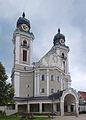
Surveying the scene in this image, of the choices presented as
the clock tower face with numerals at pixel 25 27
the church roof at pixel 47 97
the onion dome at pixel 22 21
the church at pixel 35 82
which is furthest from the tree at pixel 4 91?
the onion dome at pixel 22 21

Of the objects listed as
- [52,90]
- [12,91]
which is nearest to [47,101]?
[52,90]

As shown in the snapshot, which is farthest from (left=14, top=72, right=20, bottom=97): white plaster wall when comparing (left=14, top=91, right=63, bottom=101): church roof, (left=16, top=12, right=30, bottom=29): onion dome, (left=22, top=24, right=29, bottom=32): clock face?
(left=16, top=12, right=30, bottom=29): onion dome

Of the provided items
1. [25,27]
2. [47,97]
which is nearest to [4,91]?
[47,97]

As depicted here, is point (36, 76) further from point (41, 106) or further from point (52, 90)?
point (41, 106)

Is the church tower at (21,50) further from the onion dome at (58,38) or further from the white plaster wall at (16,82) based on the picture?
the onion dome at (58,38)

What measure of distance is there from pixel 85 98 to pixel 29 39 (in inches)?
1178

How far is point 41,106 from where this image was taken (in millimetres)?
55250

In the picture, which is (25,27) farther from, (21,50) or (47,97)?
(47,97)

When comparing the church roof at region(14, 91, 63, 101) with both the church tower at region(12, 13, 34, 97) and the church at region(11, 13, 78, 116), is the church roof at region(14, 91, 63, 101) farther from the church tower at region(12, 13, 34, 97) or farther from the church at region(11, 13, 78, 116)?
the church tower at region(12, 13, 34, 97)

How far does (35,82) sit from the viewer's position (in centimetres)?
6162

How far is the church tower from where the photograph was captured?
6266 cm

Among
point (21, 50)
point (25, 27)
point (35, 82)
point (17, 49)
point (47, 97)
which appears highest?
point (25, 27)

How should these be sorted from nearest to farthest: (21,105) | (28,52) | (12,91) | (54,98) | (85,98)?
1. (12,91)
2. (54,98)
3. (21,105)
4. (28,52)
5. (85,98)

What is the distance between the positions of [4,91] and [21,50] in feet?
75.6
